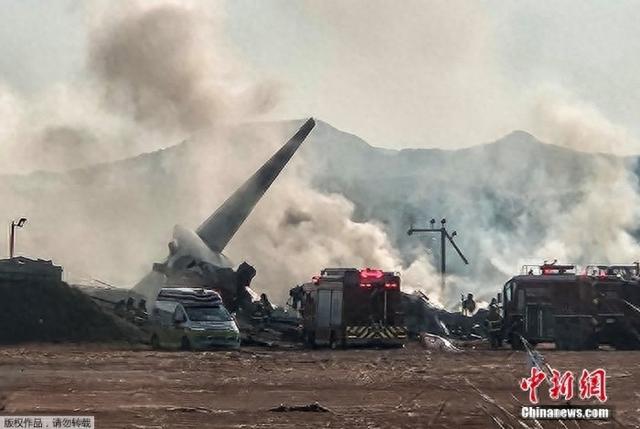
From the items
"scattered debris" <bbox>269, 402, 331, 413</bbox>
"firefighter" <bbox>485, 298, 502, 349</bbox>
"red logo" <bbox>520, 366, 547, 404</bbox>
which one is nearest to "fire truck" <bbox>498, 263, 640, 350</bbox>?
"firefighter" <bbox>485, 298, 502, 349</bbox>

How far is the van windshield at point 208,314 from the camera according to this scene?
1554 inches

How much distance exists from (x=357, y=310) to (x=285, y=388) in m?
21.6

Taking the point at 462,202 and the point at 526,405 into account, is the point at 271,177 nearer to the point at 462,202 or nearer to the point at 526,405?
the point at 526,405

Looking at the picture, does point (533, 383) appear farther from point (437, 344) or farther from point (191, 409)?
point (437, 344)

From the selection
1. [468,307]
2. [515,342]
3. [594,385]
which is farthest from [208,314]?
[468,307]

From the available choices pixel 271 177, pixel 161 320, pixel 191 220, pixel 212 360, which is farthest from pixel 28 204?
pixel 212 360

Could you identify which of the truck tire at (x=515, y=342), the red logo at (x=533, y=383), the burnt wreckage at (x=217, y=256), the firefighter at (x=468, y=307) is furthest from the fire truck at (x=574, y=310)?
the firefighter at (x=468, y=307)

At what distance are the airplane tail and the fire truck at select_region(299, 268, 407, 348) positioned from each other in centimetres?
4056

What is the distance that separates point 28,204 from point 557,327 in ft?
421

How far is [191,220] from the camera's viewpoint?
126125 millimetres

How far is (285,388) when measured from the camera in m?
22.8

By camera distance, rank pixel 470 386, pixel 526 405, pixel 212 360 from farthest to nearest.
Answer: pixel 212 360 < pixel 470 386 < pixel 526 405

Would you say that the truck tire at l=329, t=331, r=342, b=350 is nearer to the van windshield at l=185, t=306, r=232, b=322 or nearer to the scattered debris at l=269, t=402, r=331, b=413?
the van windshield at l=185, t=306, r=232, b=322

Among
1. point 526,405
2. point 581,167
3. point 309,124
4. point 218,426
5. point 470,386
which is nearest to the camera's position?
point 218,426
